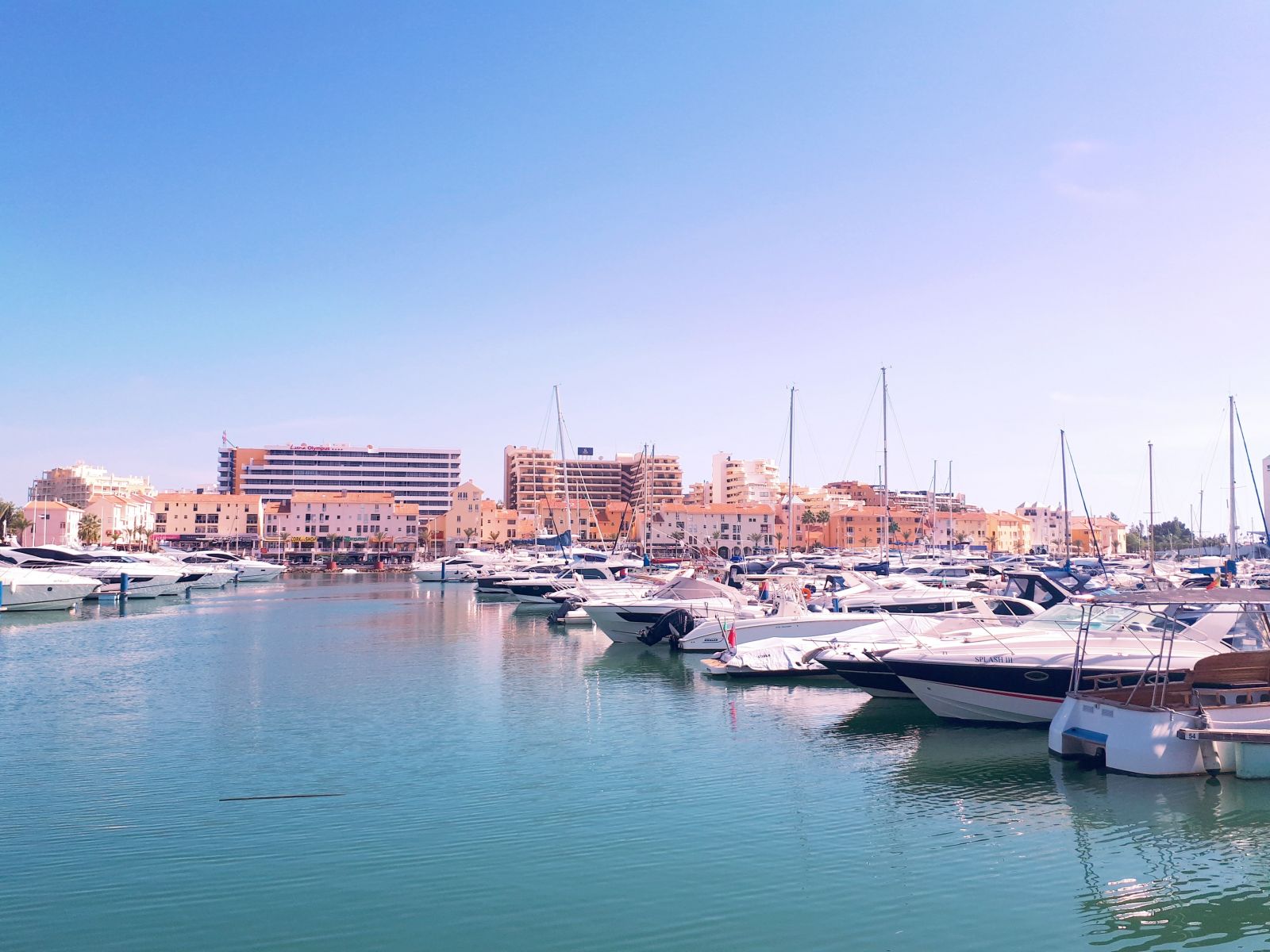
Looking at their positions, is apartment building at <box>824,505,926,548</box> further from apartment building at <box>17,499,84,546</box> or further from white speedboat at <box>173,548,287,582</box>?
apartment building at <box>17,499,84,546</box>

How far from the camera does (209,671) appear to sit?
109 feet

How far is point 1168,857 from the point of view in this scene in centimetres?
1375

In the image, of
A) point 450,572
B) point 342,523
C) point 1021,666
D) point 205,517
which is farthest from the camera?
point 342,523

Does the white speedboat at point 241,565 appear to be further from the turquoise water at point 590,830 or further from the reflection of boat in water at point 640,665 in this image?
the turquoise water at point 590,830

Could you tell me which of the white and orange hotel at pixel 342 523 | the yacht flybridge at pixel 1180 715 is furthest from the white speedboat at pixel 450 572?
the yacht flybridge at pixel 1180 715

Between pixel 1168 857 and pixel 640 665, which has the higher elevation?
pixel 1168 857

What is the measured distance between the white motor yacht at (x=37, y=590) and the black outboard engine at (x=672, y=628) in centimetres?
3915

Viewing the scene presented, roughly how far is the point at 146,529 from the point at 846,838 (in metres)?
188

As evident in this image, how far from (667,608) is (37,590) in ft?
131

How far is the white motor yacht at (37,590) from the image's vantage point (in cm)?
5556

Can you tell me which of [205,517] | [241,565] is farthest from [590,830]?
[205,517]

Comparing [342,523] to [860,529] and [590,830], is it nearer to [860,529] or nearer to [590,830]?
[860,529]

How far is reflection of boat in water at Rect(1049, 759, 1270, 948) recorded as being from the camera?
11.3m

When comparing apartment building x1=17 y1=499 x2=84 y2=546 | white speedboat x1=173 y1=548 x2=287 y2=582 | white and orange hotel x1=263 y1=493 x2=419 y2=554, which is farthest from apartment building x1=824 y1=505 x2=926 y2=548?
apartment building x1=17 y1=499 x2=84 y2=546
